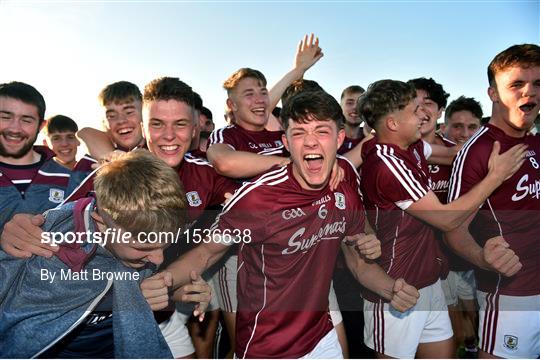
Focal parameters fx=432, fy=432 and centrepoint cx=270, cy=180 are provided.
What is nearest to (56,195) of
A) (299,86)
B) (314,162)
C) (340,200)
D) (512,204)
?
(314,162)

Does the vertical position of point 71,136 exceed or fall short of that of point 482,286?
it exceeds it

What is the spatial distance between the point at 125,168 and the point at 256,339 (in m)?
1.24

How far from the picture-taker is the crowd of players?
199 centimetres

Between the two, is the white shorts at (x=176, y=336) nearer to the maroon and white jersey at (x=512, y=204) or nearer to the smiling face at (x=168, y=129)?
the smiling face at (x=168, y=129)

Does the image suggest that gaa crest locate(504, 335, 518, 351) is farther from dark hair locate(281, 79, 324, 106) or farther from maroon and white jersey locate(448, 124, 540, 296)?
dark hair locate(281, 79, 324, 106)

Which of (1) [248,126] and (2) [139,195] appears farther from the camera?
(1) [248,126]

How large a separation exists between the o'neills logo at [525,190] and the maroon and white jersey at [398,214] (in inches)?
21.6

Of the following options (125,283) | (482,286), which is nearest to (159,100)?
(125,283)

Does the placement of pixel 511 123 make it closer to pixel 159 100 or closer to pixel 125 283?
pixel 159 100

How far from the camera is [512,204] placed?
274 centimetres

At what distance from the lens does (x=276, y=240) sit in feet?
8.06

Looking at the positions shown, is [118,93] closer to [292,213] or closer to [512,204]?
[292,213]

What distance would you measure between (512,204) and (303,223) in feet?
4.48

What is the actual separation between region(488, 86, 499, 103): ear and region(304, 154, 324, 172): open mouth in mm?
1365
